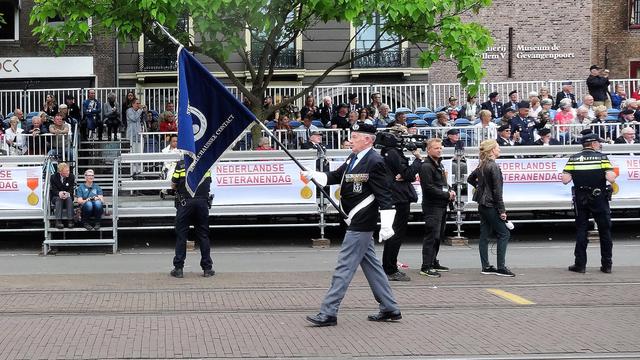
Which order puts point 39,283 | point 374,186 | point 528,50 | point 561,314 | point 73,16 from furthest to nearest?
1. point 528,50
2. point 73,16
3. point 39,283
4. point 561,314
5. point 374,186

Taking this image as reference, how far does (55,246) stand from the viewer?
15.4 m

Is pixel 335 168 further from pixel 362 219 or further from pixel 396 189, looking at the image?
pixel 362 219

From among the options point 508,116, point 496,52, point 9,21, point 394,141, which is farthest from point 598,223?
point 9,21

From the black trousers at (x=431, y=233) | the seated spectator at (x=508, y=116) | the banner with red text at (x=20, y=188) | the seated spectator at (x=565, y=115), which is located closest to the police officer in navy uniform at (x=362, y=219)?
the black trousers at (x=431, y=233)

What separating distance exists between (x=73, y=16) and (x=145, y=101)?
691 centimetres

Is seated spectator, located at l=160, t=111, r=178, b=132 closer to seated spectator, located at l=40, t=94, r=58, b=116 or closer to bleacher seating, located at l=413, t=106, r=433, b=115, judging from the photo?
seated spectator, located at l=40, t=94, r=58, b=116

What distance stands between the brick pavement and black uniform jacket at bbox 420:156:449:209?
1.07 m

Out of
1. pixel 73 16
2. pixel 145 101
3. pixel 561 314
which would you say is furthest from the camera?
pixel 145 101

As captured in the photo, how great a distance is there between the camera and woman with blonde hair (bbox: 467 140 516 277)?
1215 cm

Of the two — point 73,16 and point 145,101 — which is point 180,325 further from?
point 145,101

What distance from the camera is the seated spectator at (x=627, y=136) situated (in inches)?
658

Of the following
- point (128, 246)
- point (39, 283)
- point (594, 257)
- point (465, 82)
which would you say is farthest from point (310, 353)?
point (465, 82)

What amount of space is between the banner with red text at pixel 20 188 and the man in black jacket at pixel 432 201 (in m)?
7.22

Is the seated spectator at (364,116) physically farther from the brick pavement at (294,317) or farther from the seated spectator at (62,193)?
the brick pavement at (294,317)
